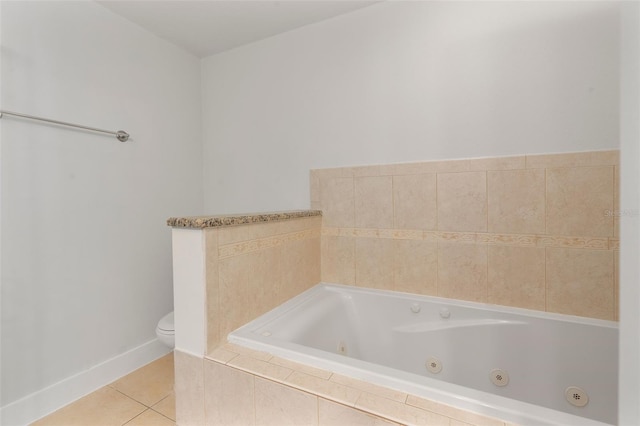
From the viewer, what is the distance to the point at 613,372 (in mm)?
1171

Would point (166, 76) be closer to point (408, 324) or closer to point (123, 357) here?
point (123, 357)

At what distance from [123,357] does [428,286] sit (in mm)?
1915

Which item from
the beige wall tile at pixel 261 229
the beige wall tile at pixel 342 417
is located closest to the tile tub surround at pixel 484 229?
the beige wall tile at pixel 261 229

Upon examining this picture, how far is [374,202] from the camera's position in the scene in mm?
1736

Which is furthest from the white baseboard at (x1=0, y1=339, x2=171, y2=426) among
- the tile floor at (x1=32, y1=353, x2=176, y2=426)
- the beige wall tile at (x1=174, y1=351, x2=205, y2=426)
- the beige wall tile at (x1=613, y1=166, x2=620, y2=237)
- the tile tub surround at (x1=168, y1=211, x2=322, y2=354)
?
the beige wall tile at (x1=613, y1=166, x2=620, y2=237)

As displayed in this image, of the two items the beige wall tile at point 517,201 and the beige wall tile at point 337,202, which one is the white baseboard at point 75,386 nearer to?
the beige wall tile at point 337,202

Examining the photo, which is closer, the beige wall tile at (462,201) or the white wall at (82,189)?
the white wall at (82,189)

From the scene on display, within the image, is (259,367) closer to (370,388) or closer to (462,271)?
(370,388)

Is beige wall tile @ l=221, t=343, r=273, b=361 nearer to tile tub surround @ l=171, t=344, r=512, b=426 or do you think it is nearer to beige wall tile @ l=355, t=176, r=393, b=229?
tile tub surround @ l=171, t=344, r=512, b=426

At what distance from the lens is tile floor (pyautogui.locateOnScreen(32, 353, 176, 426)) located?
1381 mm

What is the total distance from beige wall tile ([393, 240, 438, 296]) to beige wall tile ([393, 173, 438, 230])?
0.11 meters

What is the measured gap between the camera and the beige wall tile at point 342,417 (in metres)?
0.78

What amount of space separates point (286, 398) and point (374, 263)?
1.00 metres

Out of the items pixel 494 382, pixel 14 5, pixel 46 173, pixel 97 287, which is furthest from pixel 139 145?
pixel 494 382
